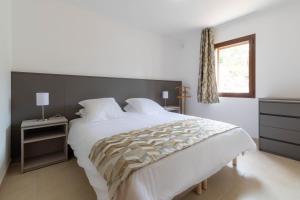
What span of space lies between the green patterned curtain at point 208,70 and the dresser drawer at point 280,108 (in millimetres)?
1010

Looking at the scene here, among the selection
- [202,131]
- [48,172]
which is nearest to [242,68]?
[202,131]

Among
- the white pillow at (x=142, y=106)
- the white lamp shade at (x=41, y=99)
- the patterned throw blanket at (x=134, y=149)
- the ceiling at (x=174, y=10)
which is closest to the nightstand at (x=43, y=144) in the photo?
the white lamp shade at (x=41, y=99)

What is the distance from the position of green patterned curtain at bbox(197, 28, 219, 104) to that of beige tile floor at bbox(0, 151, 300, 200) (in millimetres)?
1632

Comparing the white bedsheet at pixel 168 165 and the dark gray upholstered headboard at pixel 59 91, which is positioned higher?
the dark gray upholstered headboard at pixel 59 91

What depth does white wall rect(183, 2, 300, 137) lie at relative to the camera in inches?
98.3

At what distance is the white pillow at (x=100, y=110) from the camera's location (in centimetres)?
227

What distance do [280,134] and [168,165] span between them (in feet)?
7.52

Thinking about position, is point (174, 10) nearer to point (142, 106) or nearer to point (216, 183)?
point (142, 106)

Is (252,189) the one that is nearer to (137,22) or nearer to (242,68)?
(242,68)

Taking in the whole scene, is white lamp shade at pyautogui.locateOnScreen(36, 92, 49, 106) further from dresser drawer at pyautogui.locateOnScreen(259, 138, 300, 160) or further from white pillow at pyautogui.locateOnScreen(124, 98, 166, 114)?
dresser drawer at pyautogui.locateOnScreen(259, 138, 300, 160)

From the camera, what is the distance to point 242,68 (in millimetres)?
3184

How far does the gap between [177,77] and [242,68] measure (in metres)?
1.62

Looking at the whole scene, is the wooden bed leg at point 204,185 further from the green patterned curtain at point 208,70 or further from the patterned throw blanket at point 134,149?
the green patterned curtain at point 208,70

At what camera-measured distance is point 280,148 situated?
238cm
